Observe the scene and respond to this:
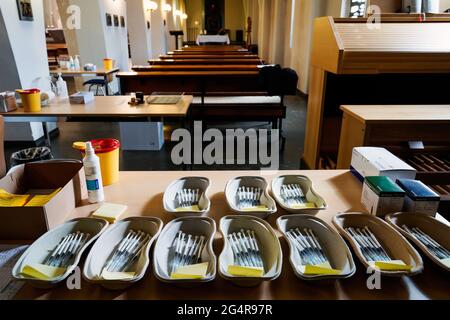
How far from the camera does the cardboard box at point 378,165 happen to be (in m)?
1.10

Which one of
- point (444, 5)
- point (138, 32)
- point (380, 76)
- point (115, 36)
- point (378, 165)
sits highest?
point (444, 5)

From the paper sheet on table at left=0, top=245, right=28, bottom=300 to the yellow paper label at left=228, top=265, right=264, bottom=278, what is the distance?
0.47 m

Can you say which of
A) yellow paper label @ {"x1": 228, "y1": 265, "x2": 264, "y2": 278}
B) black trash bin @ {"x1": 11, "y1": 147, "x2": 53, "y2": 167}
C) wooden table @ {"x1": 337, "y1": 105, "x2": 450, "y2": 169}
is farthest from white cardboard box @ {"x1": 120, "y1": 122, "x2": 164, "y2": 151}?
yellow paper label @ {"x1": 228, "y1": 265, "x2": 264, "y2": 278}

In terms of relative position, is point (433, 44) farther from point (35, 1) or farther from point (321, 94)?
point (35, 1)

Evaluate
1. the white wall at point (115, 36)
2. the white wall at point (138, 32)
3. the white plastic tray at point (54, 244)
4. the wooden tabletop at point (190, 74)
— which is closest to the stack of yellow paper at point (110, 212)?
the white plastic tray at point (54, 244)

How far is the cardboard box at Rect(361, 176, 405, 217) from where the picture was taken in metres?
0.97

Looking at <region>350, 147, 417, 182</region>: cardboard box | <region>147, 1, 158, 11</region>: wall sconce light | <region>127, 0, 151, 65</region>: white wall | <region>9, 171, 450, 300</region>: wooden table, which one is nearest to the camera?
<region>9, 171, 450, 300</region>: wooden table

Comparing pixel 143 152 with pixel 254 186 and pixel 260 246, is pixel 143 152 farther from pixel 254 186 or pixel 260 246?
pixel 260 246

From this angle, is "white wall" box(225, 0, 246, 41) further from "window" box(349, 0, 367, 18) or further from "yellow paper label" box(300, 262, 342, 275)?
"yellow paper label" box(300, 262, 342, 275)

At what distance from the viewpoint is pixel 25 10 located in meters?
3.50

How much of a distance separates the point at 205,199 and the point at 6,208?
0.54m

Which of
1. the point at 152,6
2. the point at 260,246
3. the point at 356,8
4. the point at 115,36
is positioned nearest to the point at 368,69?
the point at 260,246

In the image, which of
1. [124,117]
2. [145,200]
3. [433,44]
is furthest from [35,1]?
[433,44]

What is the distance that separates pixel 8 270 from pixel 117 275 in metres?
0.28
